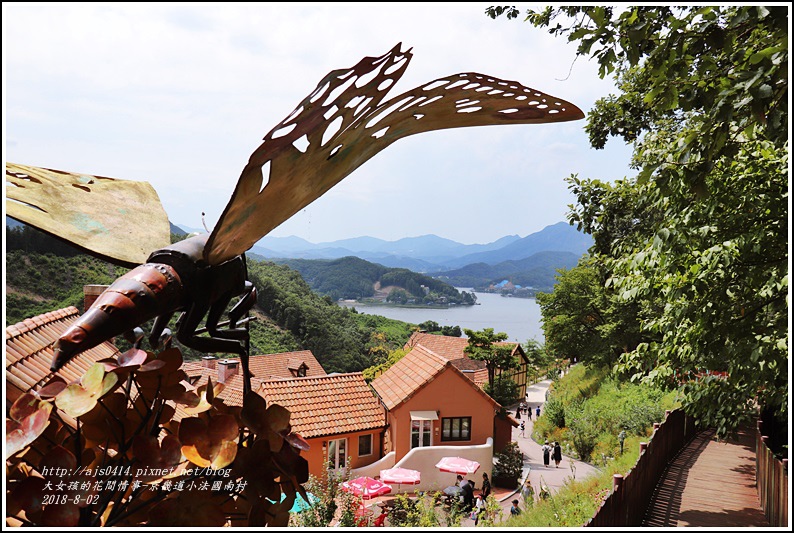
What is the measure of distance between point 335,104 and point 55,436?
109cm

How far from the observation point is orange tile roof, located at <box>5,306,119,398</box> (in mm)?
1972

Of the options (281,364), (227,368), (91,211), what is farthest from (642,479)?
(281,364)

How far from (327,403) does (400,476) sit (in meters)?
2.81

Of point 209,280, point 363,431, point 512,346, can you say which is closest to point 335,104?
point 209,280

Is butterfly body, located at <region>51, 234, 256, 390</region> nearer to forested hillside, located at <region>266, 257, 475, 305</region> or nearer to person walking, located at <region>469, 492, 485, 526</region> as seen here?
person walking, located at <region>469, 492, 485, 526</region>

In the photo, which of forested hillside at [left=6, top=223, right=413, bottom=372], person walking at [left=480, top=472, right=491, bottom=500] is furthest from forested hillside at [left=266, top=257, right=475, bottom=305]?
person walking at [left=480, top=472, right=491, bottom=500]

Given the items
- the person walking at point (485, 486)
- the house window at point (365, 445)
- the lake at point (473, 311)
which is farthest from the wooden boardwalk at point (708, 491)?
the lake at point (473, 311)

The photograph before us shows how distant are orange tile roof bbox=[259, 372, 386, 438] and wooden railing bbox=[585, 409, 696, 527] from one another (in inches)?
307

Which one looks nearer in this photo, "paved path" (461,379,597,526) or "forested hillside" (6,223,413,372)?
"paved path" (461,379,597,526)

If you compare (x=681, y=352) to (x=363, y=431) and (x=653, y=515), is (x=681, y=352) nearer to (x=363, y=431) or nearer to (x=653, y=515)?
(x=653, y=515)

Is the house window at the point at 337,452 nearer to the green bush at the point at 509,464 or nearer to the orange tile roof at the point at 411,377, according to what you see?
the orange tile roof at the point at 411,377

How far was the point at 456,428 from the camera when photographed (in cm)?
1658

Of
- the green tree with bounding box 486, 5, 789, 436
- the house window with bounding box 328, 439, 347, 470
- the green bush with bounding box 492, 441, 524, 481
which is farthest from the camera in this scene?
the green bush with bounding box 492, 441, 524, 481

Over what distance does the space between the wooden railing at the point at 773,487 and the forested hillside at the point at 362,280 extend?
250 ft
